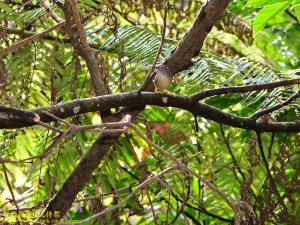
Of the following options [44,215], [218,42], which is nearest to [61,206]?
[44,215]

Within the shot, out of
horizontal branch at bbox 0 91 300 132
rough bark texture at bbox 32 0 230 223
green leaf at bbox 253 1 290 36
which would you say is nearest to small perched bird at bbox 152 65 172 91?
horizontal branch at bbox 0 91 300 132

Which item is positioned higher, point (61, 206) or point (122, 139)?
point (122, 139)

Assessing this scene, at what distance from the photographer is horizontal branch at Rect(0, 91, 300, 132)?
111 centimetres

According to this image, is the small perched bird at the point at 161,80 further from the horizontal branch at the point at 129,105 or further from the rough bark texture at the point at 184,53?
the rough bark texture at the point at 184,53

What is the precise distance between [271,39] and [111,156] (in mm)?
1190

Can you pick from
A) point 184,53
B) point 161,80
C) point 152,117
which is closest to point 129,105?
point 161,80

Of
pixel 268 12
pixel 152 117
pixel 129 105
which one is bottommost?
pixel 129 105

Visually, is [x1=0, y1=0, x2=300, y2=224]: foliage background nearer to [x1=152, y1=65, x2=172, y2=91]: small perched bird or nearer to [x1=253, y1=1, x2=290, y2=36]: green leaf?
[x1=253, y1=1, x2=290, y2=36]: green leaf

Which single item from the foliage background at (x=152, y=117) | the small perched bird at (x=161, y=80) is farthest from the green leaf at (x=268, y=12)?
the small perched bird at (x=161, y=80)

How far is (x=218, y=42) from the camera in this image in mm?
2559

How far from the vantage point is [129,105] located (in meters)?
1.27

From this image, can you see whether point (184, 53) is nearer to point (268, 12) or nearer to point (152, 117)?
point (268, 12)

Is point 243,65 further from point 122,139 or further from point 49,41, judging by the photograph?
point 49,41

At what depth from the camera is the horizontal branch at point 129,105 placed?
3.64ft
